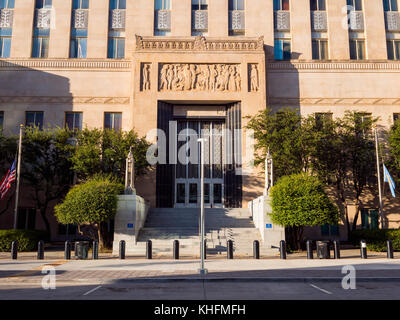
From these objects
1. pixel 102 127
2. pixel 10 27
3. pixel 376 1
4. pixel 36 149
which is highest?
pixel 376 1

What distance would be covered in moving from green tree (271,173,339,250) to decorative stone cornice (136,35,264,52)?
53.3ft

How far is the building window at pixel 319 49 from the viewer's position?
122 feet

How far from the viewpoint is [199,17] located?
→ 3762 cm

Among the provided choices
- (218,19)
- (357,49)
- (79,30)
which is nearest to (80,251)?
(79,30)

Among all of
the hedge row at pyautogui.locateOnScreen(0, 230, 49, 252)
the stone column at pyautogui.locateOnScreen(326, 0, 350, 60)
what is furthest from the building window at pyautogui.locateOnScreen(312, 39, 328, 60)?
the hedge row at pyautogui.locateOnScreen(0, 230, 49, 252)

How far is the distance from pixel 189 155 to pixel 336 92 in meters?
15.1

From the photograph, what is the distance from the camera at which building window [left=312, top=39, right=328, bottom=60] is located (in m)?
37.3

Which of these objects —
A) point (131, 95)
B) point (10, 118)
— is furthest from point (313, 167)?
point (10, 118)

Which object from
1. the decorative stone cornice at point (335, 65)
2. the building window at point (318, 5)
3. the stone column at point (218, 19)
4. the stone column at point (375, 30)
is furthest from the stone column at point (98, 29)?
the stone column at point (375, 30)

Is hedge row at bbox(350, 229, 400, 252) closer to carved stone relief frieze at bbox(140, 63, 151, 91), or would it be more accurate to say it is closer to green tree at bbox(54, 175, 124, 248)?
green tree at bbox(54, 175, 124, 248)

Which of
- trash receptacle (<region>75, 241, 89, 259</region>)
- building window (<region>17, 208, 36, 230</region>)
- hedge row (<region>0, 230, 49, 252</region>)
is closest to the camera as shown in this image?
trash receptacle (<region>75, 241, 89, 259</region>)

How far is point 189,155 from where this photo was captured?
35812 mm

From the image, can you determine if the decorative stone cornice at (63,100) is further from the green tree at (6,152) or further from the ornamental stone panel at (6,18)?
the ornamental stone panel at (6,18)
